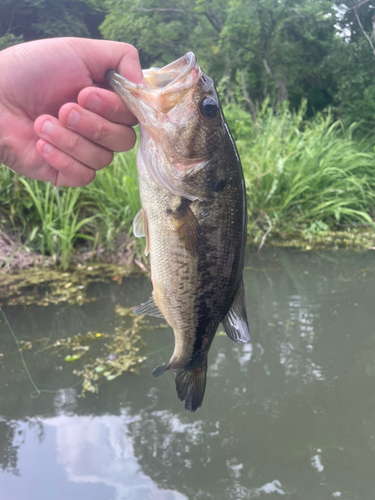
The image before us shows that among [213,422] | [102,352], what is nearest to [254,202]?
[102,352]

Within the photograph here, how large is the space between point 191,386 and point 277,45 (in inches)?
427

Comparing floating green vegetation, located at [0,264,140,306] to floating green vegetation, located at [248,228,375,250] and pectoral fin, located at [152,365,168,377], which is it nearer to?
floating green vegetation, located at [248,228,375,250]

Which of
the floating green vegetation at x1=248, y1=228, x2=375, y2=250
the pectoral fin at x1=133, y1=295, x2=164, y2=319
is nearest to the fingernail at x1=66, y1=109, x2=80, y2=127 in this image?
the pectoral fin at x1=133, y1=295, x2=164, y2=319

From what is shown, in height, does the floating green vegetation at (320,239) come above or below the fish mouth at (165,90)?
below

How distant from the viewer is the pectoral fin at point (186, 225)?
1051 mm

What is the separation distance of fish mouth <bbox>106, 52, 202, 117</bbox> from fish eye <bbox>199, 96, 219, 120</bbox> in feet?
0.19

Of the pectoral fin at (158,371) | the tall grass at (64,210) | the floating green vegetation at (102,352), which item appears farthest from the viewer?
the tall grass at (64,210)

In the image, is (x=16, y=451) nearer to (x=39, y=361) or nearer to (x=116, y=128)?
(x=39, y=361)

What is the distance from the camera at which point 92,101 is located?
3.86 feet

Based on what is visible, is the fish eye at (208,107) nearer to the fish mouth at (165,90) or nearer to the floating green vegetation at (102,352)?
the fish mouth at (165,90)

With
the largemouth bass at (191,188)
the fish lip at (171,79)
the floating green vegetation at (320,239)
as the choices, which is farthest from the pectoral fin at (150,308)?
the floating green vegetation at (320,239)

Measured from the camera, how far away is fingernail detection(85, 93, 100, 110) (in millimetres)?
1169

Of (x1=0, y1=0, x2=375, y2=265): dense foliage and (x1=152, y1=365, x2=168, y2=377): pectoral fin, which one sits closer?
(x1=152, y1=365, x2=168, y2=377): pectoral fin

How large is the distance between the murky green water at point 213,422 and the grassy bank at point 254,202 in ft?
3.57
